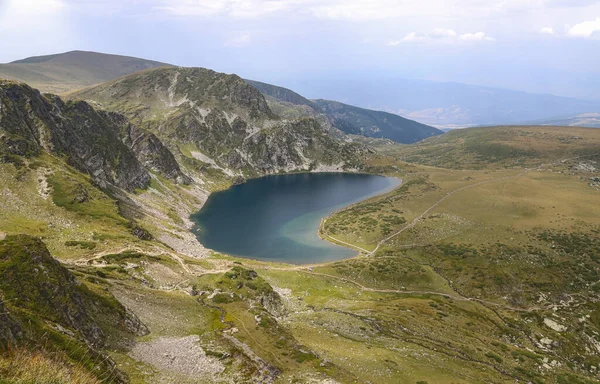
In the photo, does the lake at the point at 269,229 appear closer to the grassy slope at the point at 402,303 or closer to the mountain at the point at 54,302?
the grassy slope at the point at 402,303

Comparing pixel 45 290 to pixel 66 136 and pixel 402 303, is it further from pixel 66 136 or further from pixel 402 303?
pixel 66 136

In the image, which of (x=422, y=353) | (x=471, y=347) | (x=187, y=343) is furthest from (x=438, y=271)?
(x=187, y=343)

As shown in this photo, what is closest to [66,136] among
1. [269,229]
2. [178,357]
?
[269,229]

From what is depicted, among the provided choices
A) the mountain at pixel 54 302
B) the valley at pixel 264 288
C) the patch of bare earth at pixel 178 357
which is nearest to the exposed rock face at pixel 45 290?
the mountain at pixel 54 302

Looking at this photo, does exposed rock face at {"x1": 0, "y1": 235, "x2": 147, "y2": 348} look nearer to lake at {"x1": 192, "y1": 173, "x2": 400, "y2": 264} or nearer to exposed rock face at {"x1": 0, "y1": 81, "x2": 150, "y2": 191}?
lake at {"x1": 192, "y1": 173, "x2": 400, "y2": 264}

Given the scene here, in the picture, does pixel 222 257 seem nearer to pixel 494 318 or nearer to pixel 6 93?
pixel 494 318

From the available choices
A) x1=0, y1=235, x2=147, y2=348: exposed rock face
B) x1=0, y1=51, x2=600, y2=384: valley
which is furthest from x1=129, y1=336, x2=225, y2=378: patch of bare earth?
x1=0, y1=235, x2=147, y2=348: exposed rock face
